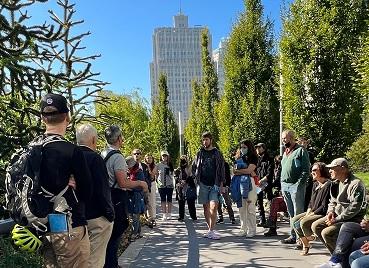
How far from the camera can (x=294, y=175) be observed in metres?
7.27

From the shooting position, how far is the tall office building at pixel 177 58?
381ft

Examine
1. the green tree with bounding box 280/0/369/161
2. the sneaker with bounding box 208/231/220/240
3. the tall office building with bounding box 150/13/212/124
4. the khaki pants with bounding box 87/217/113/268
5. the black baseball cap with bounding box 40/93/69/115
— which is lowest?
the sneaker with bounding box 208/231/220/240

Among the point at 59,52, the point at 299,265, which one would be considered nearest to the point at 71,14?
the point at 59,52

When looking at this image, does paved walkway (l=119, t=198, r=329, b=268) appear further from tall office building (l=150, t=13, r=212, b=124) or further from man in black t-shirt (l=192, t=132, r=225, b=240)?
tall office building (l=150, t=13, r=212, b=124)

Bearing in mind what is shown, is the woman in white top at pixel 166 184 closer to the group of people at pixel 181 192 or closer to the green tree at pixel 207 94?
the group of people at pixel 181 192

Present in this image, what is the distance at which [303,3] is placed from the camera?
995cm

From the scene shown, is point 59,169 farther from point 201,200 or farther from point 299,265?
point 201,200

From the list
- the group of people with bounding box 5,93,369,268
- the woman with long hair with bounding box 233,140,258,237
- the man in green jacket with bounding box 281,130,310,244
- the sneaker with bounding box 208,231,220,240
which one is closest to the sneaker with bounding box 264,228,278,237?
the group of people with bounding box 5,93,369,268

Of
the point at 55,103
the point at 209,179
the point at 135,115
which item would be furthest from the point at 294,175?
the point at 135,115

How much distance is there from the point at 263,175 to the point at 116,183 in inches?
212

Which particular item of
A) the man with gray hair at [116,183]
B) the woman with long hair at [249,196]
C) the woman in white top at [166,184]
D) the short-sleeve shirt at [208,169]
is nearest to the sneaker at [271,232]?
the woman with long hair at [249,196]

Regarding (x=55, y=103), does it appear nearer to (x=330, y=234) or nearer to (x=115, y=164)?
(x=115, y=164)

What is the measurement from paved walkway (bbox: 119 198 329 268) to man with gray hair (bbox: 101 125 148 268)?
1.20 m

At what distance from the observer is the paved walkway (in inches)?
251
